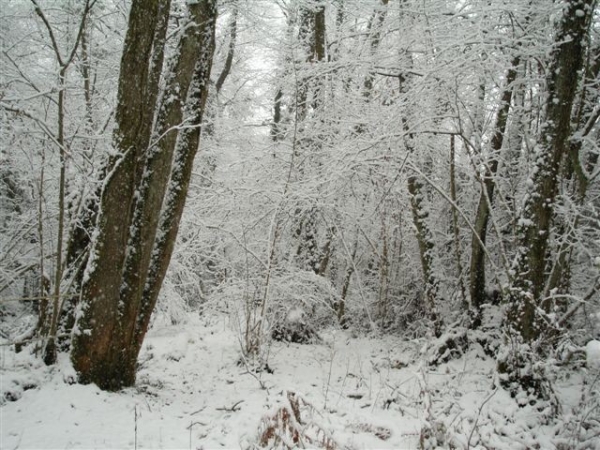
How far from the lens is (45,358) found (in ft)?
15.6

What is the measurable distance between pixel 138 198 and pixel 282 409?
2537 millimetres

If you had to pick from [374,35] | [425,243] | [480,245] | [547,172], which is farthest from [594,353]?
[374,35]

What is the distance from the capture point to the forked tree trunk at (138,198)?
4.23 metres

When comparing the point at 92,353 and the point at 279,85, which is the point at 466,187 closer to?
the point at 279,85

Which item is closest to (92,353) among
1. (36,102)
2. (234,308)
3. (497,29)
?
(234,308)

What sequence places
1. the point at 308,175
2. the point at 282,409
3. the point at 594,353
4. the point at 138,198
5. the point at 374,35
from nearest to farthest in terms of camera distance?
the point at 594,353 → the point at 282,409 → the point at 138,198 → the point at 308,175 → the point at 374,35

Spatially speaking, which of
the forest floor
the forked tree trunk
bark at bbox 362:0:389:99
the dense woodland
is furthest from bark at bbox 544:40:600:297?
the forked tree trunk

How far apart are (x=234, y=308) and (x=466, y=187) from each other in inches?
198

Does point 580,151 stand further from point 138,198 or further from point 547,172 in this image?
point 138,198

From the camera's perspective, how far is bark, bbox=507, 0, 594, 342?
4859mm

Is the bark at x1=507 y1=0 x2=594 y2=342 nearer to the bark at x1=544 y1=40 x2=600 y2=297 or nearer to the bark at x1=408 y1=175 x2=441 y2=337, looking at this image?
the bark at x1=544 y1=40 x2=600 y2=297

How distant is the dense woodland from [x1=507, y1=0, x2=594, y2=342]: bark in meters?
0.02

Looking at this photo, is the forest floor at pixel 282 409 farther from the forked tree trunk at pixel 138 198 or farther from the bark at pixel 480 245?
the bark at pixel 480 245

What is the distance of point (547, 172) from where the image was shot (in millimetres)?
4969
